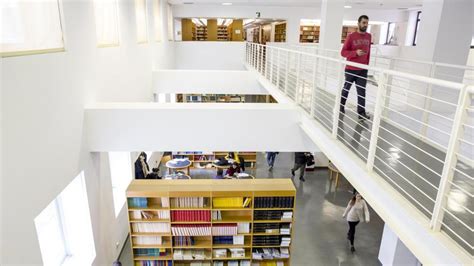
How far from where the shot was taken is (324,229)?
7.11 metres

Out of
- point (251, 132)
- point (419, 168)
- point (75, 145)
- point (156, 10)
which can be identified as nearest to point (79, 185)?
point (75, 145)

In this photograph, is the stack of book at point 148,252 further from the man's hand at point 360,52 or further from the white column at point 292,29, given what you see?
the white column at point 292,29

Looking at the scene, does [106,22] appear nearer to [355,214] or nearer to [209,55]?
[355,214]

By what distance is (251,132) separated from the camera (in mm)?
4766

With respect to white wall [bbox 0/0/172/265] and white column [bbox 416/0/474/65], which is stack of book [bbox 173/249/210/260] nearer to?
white wall [bbox 0/0/172/265]

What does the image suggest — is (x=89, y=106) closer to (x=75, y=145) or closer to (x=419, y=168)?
(x=75, y=145)

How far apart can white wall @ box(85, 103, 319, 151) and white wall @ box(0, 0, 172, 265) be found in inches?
14.2

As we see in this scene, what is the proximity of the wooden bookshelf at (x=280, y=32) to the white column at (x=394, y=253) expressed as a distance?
10.1 m

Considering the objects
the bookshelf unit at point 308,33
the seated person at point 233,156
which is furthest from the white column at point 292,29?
the seated person at point 233,156

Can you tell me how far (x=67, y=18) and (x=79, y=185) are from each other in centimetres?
224

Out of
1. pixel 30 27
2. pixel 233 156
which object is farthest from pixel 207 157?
pixel 30 27

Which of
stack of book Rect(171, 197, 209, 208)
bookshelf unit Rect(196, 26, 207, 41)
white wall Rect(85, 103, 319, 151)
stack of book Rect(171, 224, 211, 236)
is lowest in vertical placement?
stack of book Rect(171, 224, 211, 236)

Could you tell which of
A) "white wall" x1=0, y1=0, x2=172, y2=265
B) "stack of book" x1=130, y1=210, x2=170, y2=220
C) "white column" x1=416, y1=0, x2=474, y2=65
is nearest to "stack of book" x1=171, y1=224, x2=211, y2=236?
"stack of book" x1=130, y1=210, x2=170, y2=220

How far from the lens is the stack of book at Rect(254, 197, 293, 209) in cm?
536
